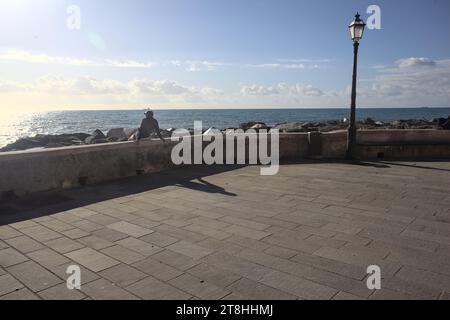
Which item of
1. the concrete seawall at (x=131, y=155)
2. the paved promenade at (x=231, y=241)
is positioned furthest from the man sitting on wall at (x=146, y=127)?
the paved promenade at (x=231, y=241)

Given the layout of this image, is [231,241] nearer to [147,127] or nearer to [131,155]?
[131,155]

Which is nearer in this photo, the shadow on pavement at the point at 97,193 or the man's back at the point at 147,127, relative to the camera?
the shadow on pavement at the point at 97,193

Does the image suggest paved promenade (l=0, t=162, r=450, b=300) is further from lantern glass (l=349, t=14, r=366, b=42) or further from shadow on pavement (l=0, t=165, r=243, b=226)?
Answer: lantern glass (l=349, t=14, r=366, b=42)

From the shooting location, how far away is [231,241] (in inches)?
179

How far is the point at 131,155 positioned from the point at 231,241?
4996 millimetres

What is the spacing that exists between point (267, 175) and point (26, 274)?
233 inches

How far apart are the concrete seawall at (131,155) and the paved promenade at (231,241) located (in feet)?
1.67

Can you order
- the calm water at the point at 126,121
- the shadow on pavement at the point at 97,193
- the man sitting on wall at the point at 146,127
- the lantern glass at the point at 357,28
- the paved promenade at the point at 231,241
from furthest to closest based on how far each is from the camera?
the calm water at the point at 126,121, the lantern glass at the point at 357,28, the man sitting on wall at the point at 146,127, the shadow on pavement at the point at 97,193, the paved promenade at the point at 231,241

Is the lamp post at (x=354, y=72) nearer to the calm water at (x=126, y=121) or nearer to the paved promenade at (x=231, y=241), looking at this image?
the paved promenade at (x=231, y=241)

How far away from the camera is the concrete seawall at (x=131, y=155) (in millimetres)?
6804

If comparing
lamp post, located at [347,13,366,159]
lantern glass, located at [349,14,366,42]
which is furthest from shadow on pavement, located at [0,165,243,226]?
lantern glass, located at [349,14,366,42]

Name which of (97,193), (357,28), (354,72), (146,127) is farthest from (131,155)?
(357,28)
